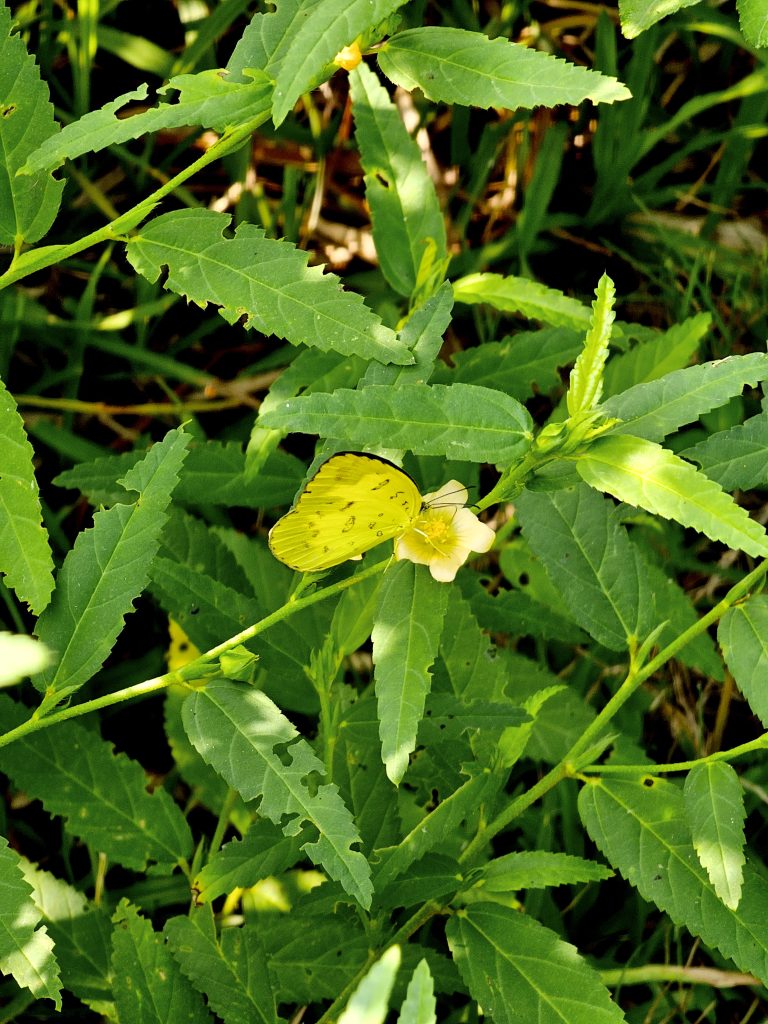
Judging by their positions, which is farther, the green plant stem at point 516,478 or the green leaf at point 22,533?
the green leaf at point 22,533

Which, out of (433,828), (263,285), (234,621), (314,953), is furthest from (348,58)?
(314,953)

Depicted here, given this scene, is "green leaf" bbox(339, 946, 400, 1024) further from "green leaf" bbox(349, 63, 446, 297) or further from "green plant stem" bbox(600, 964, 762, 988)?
"green plant stem" bbox(600, 964, 762, 988)

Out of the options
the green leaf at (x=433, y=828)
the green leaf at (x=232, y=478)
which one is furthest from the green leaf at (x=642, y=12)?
the green leaf at (x=433, y=828)

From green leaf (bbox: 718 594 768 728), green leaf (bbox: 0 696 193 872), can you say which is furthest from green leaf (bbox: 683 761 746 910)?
green leaf (bbox: 0 696 193 872)

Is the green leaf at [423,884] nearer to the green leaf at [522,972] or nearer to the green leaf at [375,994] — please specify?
the green leaf at [522,972]

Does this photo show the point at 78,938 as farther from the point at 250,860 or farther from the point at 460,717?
the point at 460,717

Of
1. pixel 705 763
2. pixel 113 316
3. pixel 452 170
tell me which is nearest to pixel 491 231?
pixel 452 170

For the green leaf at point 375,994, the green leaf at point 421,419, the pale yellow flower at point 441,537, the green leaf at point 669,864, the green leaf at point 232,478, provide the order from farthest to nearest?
the green leaf at point 232,478, the green leaf at point 669,864, the pale yellow flower at point 441,537, the green leaf at point 421,419, the green leaf at point 375,994
